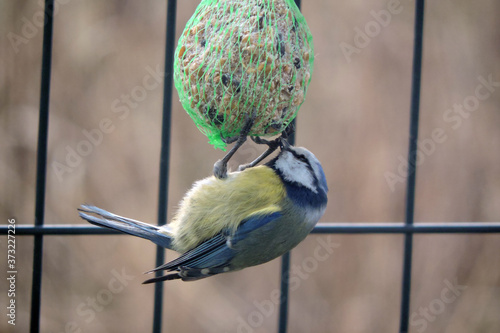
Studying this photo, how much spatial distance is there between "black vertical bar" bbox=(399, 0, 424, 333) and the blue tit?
0.44 meters

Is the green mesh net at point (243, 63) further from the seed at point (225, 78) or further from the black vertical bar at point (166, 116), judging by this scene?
the black vertical bar at point (166, 116)

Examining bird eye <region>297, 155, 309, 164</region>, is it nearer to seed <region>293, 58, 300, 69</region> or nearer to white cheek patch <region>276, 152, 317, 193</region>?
white cheek patch <region>276, 152, 317, 193</region>

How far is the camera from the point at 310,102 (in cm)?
415

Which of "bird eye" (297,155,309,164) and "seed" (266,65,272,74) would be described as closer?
"seed" (266,65,272,74)

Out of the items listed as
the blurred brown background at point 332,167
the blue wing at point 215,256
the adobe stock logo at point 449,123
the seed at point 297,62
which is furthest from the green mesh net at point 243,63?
the adobe stock logo at point 449,123

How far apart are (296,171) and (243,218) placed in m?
0.26

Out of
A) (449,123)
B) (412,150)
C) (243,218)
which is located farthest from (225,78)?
(449,123)

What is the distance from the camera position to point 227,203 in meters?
1.94

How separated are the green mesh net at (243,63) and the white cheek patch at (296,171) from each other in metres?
0.19

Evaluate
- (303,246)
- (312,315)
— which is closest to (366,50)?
(303,246)

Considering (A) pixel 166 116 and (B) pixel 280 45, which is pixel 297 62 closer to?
(B) pixel 280 45

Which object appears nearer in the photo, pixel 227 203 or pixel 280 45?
pixel 280 45

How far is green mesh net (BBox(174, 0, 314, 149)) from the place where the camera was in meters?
1.67

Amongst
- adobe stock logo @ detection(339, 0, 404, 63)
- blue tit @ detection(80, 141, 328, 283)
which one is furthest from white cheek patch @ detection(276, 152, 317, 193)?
adobe stock logo @ detection(339, 0, 404, 63)
